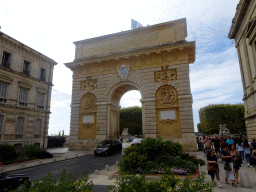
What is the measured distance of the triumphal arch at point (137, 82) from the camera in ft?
55.7

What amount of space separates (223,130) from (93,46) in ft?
98.0

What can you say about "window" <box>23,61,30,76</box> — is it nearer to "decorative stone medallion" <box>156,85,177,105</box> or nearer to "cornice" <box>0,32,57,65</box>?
"cornice" <box>0,32,57,65</box>

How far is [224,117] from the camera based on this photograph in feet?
122

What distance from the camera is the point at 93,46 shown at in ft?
70.2

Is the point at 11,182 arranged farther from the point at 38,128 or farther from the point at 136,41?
the point at 38,128

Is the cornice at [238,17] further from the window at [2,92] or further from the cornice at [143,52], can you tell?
the window at [2,92]

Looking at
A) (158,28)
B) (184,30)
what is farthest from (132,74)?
(184,30)

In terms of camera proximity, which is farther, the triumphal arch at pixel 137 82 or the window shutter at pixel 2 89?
the window shutter at pixel 2 89

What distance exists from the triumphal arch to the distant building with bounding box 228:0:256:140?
4986 mm

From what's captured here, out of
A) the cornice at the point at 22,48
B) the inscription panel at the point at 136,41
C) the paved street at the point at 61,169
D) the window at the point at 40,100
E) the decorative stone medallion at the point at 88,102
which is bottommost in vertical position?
the paved street at the point at 61,169

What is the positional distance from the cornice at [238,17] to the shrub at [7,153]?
23661 mm

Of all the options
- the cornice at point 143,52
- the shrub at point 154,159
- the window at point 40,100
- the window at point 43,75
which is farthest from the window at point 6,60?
the shrub at point 154,159

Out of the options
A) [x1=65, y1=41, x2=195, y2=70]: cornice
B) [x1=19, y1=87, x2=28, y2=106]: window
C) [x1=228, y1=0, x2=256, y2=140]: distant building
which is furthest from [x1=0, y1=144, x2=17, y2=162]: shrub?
[x1=228, y1=0, x2=256, y2=140]: distant building

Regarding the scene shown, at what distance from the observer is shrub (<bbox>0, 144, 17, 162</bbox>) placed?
44.2ft
